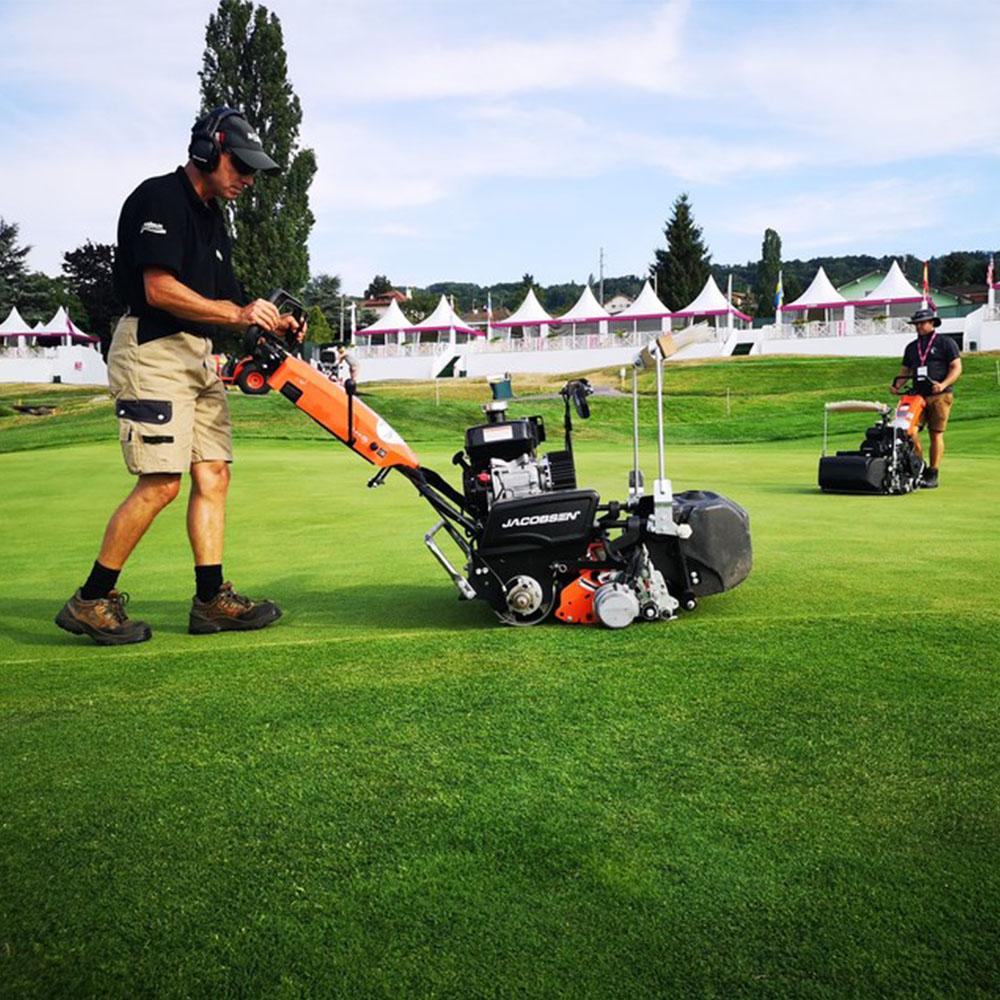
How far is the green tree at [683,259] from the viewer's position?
275 feet

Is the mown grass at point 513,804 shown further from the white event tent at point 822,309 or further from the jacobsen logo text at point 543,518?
the white event tent at point 822,309

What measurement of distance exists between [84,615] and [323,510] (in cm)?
498

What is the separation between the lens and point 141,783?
8.99 ft

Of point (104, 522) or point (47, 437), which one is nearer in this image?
point (104, 522)

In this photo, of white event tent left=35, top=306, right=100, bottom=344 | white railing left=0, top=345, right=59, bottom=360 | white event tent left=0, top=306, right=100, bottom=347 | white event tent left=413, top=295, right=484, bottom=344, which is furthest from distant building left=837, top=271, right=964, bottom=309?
white railing left=0, top=345, right=59, bottom=360

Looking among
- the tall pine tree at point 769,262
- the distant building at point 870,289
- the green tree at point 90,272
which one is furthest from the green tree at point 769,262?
the green tree at point 90,272

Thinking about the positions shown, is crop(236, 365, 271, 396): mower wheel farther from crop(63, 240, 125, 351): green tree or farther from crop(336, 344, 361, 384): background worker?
crop(63, 240, 125, 351): green tree

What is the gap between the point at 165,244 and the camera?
15.1ft

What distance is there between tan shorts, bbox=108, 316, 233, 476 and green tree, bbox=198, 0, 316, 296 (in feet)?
150

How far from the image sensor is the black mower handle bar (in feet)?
15.3

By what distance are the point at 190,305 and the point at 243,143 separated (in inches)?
31.5

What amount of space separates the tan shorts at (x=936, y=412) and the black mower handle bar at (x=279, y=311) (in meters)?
9.33

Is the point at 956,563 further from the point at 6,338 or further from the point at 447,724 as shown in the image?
the point at 6,338

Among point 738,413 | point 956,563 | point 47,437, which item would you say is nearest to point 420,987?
point 956,563
